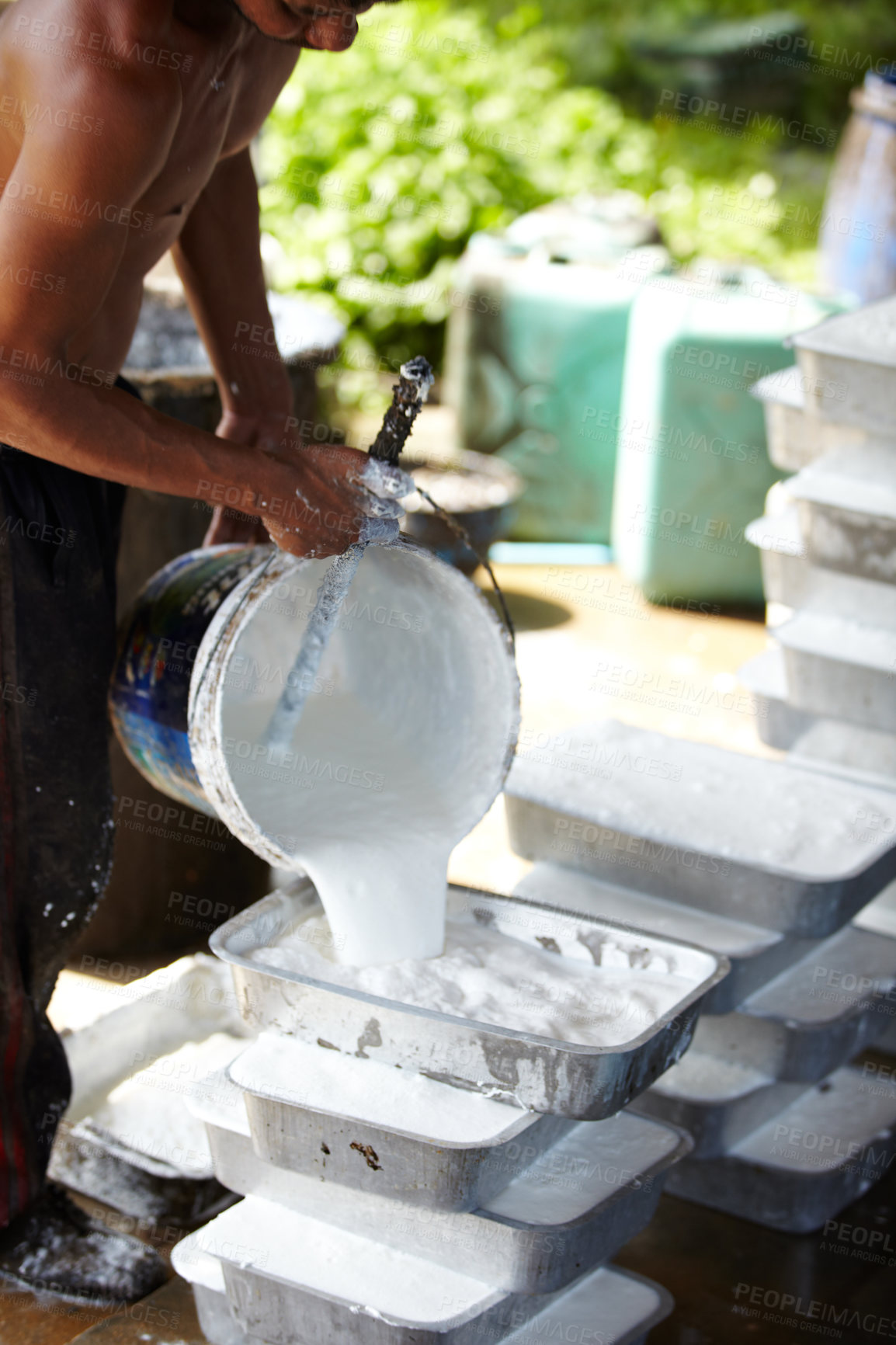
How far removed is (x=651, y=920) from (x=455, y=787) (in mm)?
517

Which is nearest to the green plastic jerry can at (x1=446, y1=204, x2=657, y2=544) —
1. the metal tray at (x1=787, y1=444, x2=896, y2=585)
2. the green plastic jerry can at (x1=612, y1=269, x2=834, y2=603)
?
the green plastic jerry can at (x1=612, y1=269, x2=834, y2=603)

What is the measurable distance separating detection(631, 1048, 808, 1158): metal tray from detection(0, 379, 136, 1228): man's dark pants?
102cm

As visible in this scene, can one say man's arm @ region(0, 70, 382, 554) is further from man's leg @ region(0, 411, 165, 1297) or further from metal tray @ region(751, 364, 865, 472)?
metal tray @ region(751, 364, 865, 472)

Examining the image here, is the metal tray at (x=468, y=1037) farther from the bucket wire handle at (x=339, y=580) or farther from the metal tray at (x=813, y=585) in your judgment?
the metal tray at (x=813, y=585)

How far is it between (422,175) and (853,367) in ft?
16.2

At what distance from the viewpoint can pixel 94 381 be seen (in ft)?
6.76

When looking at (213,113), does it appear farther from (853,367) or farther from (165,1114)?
(165,1114)

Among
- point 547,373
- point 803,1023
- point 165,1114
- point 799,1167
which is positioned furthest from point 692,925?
point 547,373

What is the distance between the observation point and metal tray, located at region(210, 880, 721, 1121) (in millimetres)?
1834

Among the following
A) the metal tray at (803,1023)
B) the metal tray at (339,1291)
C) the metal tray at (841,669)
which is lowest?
the metal tray at (339,1291)

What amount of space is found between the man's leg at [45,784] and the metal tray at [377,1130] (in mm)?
525

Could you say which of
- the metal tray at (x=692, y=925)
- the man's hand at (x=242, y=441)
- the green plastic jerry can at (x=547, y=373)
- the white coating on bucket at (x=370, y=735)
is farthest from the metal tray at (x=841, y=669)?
the green plastic jerry can at (x=547, y=373)

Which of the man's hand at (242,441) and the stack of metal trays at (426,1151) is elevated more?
the man's hand at (242,441)

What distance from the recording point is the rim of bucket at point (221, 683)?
79.5 inches
